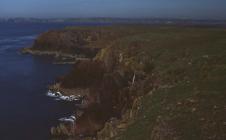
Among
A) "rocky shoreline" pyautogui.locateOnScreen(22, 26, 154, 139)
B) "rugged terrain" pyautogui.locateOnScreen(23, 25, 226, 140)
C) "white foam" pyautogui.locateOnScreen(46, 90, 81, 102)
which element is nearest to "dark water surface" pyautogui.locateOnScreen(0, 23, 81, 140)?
"white foam" pyautogui.locateOnScreen(46, 90, 81, 102)

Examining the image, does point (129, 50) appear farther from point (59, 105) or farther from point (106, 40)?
point (106, 40)

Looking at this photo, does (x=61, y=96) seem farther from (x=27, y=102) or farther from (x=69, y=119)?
(x=69, y=119)

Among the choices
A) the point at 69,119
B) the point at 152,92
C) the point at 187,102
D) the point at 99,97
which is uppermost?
the point at 187,102

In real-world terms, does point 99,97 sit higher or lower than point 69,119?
higher

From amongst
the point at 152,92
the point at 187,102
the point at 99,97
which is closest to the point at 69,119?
the point at 99,97

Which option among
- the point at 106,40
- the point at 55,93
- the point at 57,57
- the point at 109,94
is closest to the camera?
the point at 109,94

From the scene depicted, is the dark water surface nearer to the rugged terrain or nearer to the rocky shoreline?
the rocky shoreline

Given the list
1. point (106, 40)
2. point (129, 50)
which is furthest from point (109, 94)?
point (106, 40)

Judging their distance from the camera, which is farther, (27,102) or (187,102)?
(27,102)
